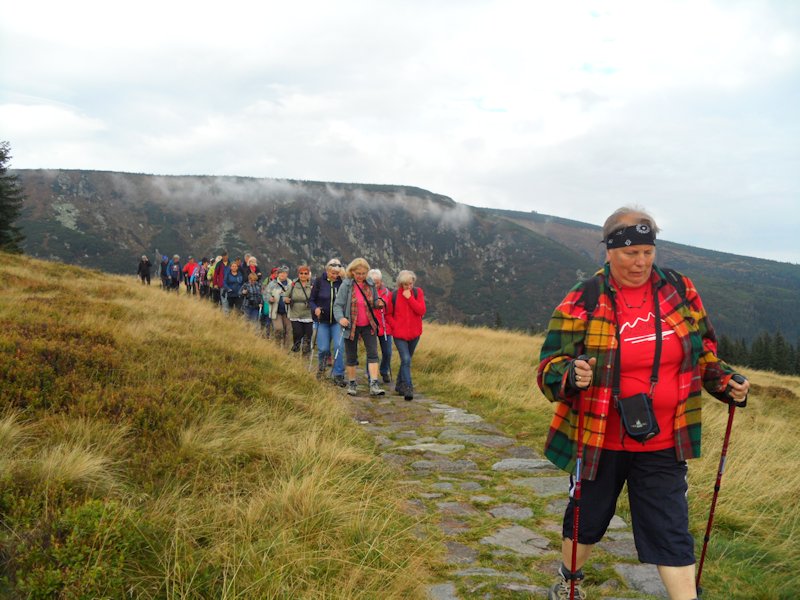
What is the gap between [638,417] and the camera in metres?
2.68

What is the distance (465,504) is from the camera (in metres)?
4.60

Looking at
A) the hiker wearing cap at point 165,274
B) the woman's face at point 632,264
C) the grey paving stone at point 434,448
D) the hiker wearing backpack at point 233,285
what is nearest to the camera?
the woman's face at point 632,264

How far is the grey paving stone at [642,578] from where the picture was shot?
326 centimetres

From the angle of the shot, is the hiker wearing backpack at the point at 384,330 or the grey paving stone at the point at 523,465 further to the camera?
the hiker wearing backpack at the point at 384,330

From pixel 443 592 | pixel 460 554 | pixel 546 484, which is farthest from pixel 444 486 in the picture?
pixel 443 592

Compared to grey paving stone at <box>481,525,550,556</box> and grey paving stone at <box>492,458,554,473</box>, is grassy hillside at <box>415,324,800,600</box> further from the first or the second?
grey paving stone at <box>492,458,554,473</box>

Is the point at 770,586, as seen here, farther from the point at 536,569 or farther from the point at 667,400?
the point at 667,400

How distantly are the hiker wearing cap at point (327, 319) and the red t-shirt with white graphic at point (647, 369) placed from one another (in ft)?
23.9

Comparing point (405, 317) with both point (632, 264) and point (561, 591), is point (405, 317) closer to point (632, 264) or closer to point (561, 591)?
point (561, 591)

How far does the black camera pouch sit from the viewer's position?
8.69 ft

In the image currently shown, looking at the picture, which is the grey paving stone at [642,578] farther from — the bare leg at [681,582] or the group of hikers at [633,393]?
the bare leg at [681,582]

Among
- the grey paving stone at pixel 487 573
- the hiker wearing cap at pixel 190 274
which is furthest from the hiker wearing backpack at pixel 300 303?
the hiker wearing cap at pixel 190 274

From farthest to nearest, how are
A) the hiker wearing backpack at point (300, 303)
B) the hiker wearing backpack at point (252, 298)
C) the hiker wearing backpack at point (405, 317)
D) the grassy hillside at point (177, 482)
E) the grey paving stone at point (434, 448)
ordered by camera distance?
1. the hiker wearing backpack at point (252, 298)
2. the hiker wearing backpack at point (300, 303)
3. the hiker wearing backpack at point (405, 317)
4. the grey paving stone at point (434, 448)
5. the grassy hillside at point (177, 482)

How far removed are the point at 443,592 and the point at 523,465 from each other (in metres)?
2.81
